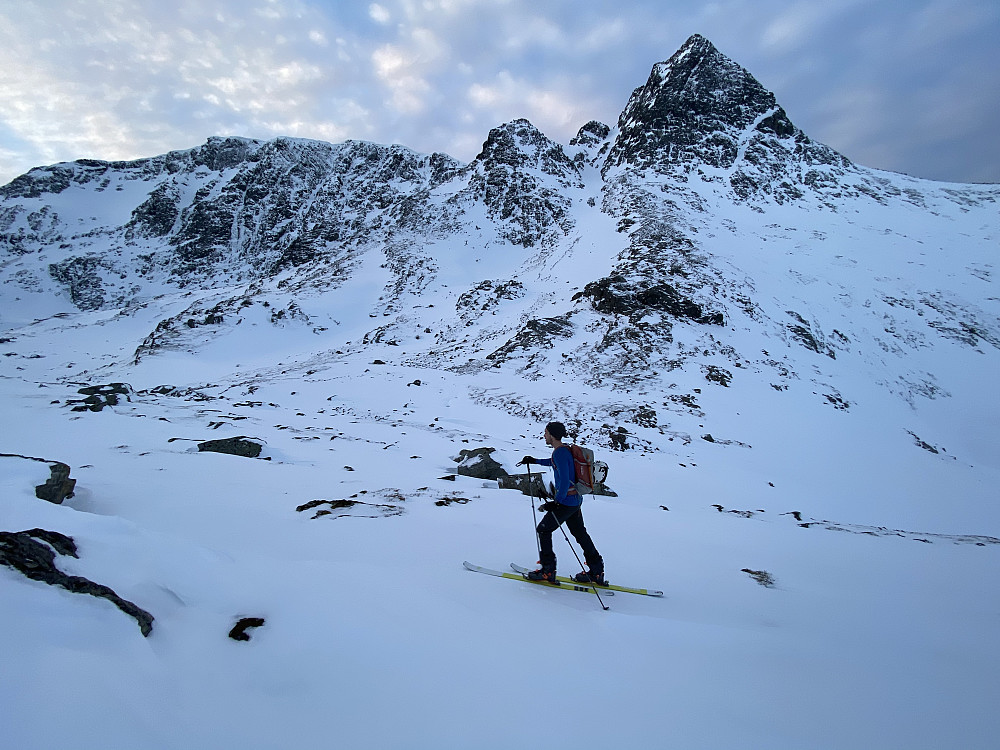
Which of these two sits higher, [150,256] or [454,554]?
[150,256]

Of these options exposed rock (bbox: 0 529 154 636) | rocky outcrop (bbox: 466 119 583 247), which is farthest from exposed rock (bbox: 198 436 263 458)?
rocky outcrop (bbox: 466 119 583 247)

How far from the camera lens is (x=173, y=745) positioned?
1.85 metres

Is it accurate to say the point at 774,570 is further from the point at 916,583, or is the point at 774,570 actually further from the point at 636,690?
the point at 636,690

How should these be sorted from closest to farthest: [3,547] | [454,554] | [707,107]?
1. [3,547]
2. [454,554]
3. [707,107]

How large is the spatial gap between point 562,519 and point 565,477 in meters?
0.50

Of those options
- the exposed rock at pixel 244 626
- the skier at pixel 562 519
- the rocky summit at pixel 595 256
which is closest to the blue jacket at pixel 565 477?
the skier at pixel 562 519

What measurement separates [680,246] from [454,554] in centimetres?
3173

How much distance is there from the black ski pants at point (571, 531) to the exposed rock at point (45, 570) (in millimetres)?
3351

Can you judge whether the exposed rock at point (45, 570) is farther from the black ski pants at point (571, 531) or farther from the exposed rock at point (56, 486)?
the black ski pants at point (571, 531)

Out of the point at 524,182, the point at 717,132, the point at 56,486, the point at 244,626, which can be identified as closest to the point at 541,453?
the point at 56,486

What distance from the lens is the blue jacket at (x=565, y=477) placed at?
4652 mm

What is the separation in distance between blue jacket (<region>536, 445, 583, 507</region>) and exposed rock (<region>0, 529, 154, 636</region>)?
11.3 feet

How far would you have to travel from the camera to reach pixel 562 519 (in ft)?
15.5

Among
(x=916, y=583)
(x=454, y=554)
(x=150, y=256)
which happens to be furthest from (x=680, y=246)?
(x=150, y=256)
